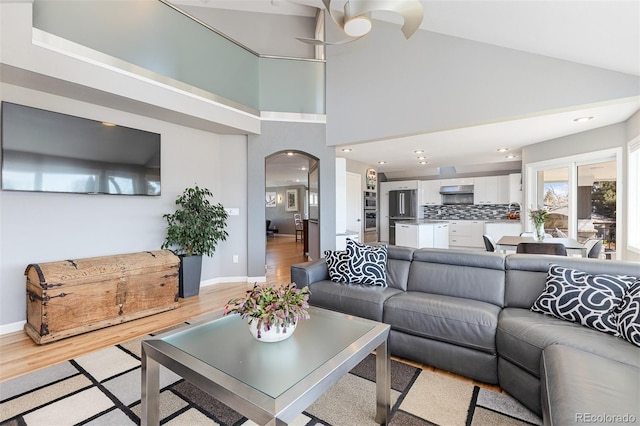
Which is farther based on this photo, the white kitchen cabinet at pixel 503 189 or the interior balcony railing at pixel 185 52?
the white kitchen cabinet at pixel 503 189

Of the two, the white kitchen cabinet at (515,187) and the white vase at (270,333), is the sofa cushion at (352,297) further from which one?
the white kitchen cabinet at (515,187)

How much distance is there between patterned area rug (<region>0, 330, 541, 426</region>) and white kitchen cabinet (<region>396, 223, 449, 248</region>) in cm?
607

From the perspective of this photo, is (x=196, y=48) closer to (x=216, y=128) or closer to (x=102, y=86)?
(x=216, y=128)

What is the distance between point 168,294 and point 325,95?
3.75 m

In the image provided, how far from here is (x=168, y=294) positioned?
3443mm

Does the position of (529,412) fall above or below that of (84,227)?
below

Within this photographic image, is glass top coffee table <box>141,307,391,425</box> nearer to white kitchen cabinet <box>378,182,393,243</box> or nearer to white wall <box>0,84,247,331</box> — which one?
white wall <box>0,84,247,331</box>

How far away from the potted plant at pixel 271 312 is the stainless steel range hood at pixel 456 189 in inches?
318

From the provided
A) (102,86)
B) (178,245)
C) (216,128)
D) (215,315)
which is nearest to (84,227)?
(178,245)

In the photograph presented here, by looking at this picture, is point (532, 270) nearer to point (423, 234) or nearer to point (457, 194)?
point (423, 234)

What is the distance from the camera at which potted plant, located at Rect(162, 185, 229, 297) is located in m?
3.93

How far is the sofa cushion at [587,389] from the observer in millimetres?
1032

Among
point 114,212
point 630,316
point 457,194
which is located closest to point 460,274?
point 630,316

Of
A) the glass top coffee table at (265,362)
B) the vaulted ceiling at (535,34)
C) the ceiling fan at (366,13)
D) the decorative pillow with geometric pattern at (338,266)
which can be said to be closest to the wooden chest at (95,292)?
the glass top coffee table at (265,362)
